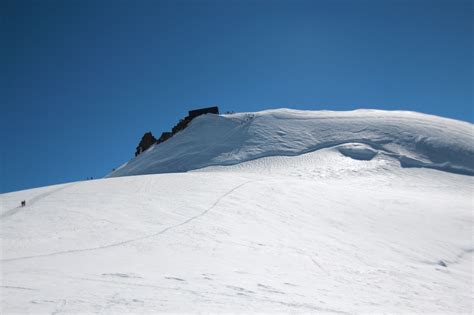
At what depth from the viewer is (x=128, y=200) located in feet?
49.6

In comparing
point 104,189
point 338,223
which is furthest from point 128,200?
point 338,223

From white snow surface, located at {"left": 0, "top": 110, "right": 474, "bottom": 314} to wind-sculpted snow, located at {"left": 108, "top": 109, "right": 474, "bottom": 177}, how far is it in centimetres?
433

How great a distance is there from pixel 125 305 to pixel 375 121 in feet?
113

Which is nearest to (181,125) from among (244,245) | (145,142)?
(145,142)

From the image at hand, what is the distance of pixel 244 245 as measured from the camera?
1052cm

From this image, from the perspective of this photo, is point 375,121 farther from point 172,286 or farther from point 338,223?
point 172,286

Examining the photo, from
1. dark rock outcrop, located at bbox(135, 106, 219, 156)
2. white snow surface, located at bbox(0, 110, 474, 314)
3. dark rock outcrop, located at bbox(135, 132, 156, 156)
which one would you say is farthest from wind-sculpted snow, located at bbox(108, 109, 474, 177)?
dark rock outcrop, located at bbox(135, 132, 156, 156)

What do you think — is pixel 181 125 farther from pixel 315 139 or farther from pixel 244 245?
pixel 244 245

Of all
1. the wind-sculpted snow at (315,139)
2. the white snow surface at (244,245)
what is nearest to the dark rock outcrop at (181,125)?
the wind-sculpted snow at (315,139)

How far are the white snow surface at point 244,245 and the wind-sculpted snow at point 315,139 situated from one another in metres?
4.33

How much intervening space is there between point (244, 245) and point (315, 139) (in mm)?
24015

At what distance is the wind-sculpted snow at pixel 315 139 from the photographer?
2983cm

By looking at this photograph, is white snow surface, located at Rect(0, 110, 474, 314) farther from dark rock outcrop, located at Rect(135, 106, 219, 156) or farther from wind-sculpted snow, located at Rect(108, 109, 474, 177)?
dark rock outcrop, located at Rect(135, 106, 219, 156)

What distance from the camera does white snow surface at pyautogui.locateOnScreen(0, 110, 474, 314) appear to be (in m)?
6.51
